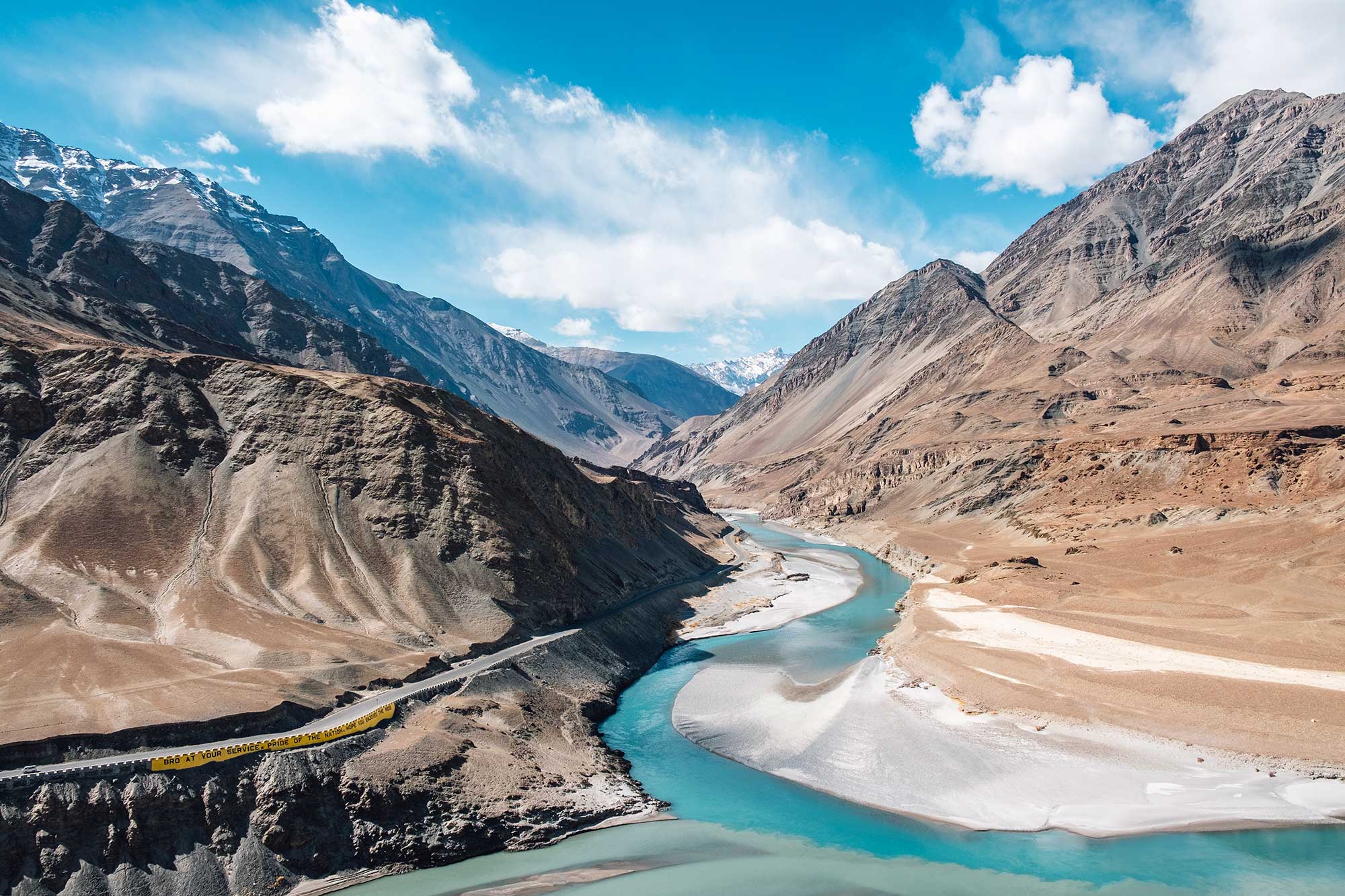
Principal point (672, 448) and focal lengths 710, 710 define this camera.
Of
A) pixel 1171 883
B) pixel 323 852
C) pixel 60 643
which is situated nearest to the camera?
pixel 1171 883

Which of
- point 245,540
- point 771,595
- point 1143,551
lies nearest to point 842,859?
point 245,540

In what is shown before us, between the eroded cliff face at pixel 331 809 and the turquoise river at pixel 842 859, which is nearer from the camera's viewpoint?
the eroded cliff face at pixel 331 809

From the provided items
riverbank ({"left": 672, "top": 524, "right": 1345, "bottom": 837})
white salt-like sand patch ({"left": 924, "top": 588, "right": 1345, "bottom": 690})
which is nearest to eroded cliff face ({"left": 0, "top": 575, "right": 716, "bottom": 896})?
riverbank ({"left": 672, "top": 524, "right": 1345, "bottom": 837})

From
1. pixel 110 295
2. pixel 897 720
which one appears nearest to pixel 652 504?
pixel 897 720

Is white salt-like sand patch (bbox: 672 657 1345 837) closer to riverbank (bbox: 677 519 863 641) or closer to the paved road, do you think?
the paved road

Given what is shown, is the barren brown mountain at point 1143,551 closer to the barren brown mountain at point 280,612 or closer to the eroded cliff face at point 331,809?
the eroded cliff face at point 331,809

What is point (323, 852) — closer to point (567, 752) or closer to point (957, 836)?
point (567, 752)

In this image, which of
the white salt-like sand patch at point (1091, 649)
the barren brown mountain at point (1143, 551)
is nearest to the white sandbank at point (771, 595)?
the barren brown mountain at point (1143, 551)
